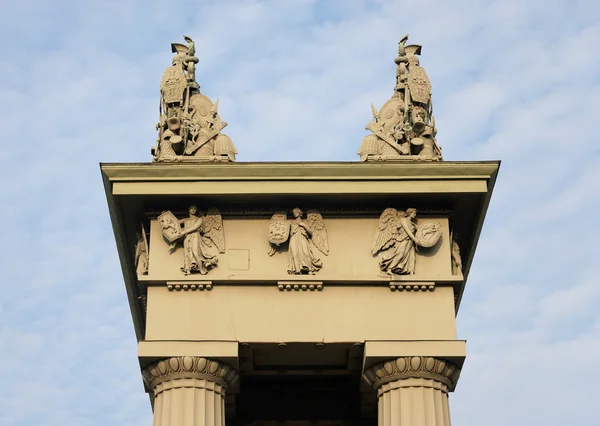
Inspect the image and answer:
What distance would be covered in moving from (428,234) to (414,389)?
2.97m

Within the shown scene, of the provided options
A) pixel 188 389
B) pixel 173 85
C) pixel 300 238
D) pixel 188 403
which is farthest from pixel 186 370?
pixel 173 85

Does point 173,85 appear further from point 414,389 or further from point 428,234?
point 414,389

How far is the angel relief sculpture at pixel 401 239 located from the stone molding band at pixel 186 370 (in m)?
3.59

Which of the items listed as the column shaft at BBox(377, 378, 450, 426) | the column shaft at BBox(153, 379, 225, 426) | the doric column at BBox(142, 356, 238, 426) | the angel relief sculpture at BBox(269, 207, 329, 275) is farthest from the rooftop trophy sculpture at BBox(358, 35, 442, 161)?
the column shaft at BBox(153, 379, 225, 426)

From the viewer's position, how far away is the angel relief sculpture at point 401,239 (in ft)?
98.4

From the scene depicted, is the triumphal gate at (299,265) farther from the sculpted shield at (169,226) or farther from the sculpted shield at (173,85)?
the sculpted shield at (173,85)

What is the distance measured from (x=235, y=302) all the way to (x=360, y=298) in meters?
2.31

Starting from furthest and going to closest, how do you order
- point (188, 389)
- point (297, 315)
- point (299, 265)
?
point (299, 265) → point (297, 315) → point (188, 389)

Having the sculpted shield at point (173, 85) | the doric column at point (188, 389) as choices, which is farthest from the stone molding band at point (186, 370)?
the sculpted shield at point (173, 85)

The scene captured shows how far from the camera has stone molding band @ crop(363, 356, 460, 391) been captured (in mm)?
29172

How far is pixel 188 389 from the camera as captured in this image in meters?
29.0

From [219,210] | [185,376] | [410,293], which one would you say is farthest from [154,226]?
[410,293]

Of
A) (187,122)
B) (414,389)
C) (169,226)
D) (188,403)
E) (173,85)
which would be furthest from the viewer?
(173,85)

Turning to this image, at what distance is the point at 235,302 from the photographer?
97.6 ft
